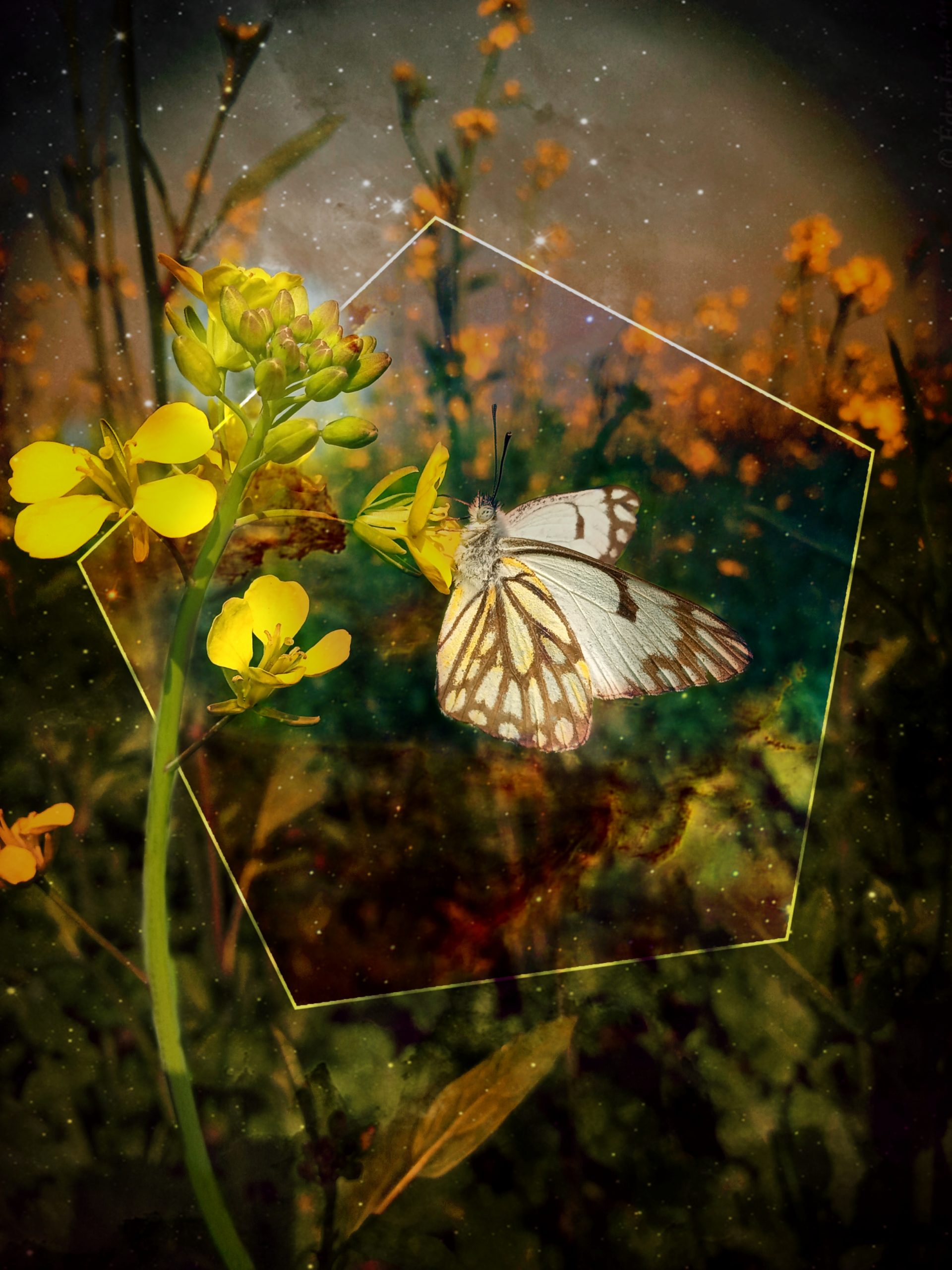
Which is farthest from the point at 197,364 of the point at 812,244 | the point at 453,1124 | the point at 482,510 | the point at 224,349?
the point at 453,1124

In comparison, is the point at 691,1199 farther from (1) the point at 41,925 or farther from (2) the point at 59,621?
(2) the point at 59,621

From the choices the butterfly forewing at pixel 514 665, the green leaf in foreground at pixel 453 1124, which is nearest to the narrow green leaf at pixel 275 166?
the butterfly forewing at pixel 514 665

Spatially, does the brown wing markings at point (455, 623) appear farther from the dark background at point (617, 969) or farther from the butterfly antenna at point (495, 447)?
the dark background at point (617, 969)

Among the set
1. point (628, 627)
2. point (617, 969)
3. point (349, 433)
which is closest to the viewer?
point (349, 433)

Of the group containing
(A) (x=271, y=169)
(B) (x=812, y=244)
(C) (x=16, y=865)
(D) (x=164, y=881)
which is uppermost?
(B) (x=812, y=244)

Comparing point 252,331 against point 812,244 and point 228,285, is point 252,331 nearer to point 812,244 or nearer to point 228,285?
point 228,285

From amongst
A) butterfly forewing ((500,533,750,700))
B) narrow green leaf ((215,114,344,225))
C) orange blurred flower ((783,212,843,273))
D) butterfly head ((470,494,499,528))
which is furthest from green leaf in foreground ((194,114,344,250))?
A: orange blurred flower ((783,212,843,273))
